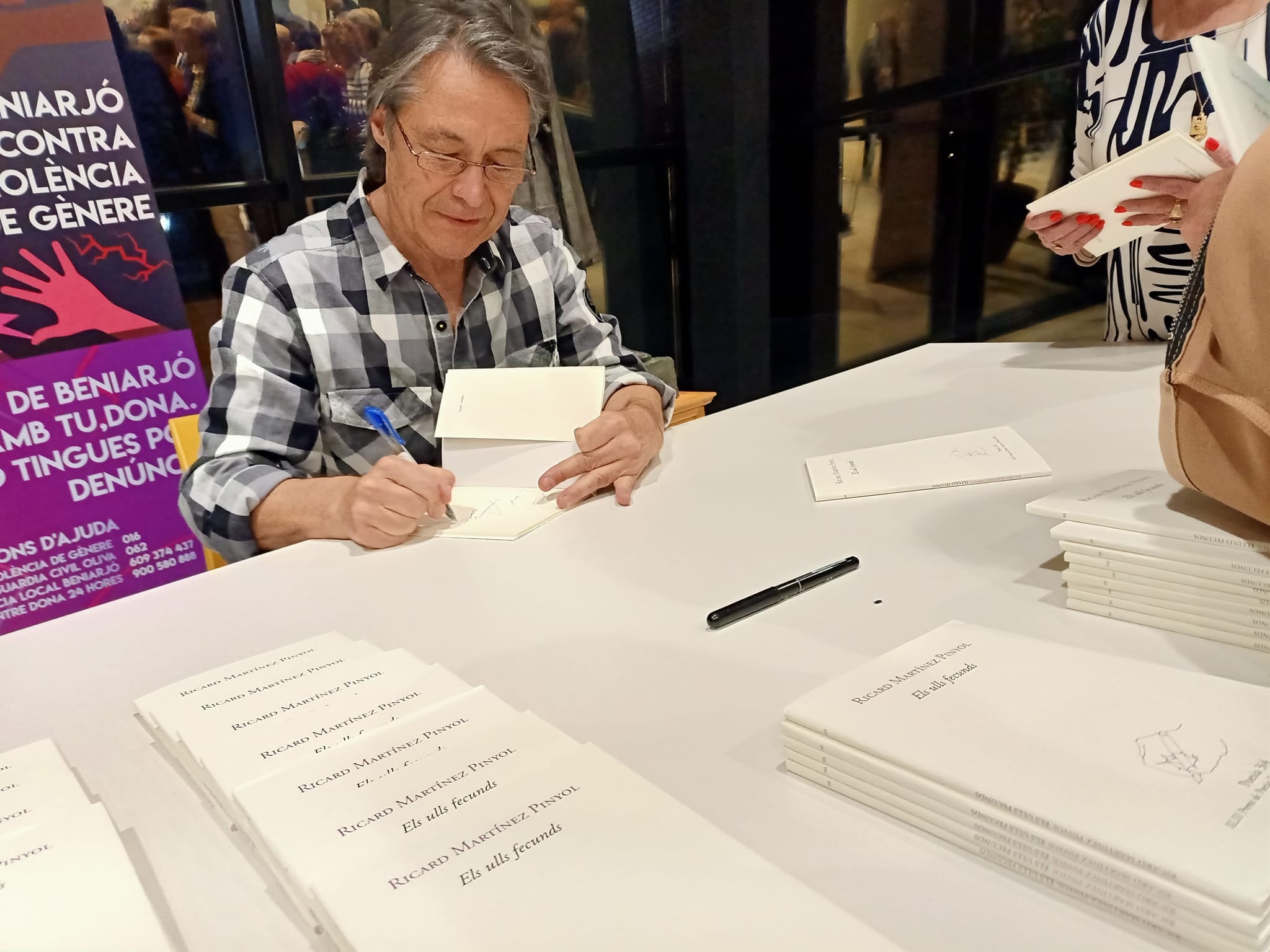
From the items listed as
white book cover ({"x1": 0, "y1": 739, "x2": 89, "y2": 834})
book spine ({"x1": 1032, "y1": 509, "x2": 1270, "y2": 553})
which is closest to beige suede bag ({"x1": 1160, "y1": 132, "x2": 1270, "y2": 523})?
book spine ({"x1": 1032, "y1": 509, "x2": 1270, "y2": 553})

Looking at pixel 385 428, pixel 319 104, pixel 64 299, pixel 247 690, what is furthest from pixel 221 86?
pixel 247 690

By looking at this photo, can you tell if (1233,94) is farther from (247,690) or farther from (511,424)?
(247,690)

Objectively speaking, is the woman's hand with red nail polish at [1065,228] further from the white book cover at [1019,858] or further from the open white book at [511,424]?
the white book cover at [1019,858]

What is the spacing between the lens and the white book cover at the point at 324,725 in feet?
1.93

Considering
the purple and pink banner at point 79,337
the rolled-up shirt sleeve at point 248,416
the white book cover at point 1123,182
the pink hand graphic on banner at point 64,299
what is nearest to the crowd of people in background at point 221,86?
the purple and pink banner at point 79,337

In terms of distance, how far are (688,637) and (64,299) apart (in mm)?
2256

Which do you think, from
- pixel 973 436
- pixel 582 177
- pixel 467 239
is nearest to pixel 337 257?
pixel 467 239

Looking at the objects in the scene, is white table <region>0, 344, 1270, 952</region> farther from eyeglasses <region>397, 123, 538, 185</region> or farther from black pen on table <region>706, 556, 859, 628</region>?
eyeglasses <region>397, 123, 538, 185</region>

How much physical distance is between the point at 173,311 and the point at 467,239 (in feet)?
4.84

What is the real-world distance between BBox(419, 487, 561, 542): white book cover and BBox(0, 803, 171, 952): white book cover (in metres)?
0.59

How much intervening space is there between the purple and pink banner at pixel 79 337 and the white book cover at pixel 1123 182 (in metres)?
2.25

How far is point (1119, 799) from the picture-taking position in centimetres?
48

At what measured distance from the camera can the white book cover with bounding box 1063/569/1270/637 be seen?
2.30 feet

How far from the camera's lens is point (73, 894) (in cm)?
49
